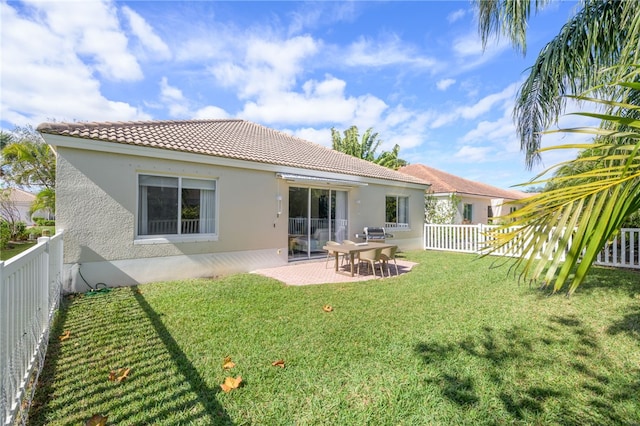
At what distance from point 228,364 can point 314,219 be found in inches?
437

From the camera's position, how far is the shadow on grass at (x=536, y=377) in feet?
12.7

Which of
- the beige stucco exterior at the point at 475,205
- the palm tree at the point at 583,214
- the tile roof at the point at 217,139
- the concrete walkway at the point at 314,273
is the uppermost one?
the tile roof at the point at 217,139

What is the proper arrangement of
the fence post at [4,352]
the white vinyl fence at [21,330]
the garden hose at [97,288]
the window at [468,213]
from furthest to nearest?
1. the window at [468,213]
2. the garden hose at [97,288]
3. the white vinyl fence at [21,330]
4. the fence post at [4,352]

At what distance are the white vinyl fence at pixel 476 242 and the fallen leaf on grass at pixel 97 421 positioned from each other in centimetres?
1427

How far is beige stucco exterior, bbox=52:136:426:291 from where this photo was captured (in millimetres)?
9344

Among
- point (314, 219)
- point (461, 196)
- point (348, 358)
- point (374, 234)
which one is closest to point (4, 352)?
point (348, 358)

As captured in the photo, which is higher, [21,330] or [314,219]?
[314,219]

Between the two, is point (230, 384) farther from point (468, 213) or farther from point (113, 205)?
point (468, 213)

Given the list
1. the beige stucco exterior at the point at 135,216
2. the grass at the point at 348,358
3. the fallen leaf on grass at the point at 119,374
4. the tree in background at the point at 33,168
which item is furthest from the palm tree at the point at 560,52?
the tree in background at the point at 33,168

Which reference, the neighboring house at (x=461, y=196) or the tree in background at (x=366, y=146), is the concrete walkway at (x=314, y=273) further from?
the tree in background at (x=366, y=146)

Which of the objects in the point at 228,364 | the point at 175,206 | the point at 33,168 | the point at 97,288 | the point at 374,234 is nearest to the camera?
the point at 228,364

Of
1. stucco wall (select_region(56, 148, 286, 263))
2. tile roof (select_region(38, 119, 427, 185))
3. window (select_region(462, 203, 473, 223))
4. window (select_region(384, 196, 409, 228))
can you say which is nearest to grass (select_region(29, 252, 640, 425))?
stucco wall (select_region(56, 148, 286, 263))

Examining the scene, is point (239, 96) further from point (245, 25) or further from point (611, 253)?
point (611, 253)

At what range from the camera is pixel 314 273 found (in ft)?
41.2
